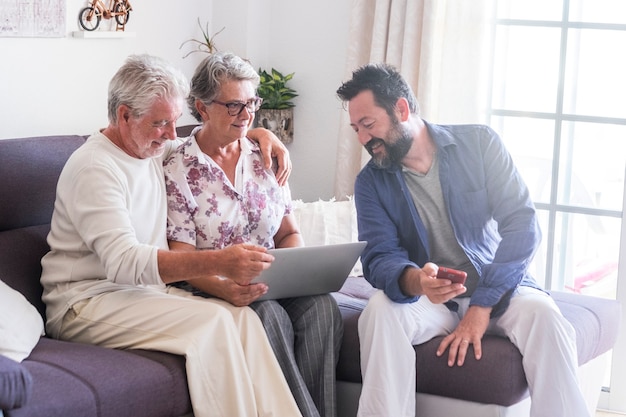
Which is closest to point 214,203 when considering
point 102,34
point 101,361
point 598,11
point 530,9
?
point 101,361

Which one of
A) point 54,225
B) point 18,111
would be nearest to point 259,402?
point 54,225

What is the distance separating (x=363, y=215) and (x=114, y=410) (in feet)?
3.49

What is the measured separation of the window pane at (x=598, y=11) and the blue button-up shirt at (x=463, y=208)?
3.15 ft

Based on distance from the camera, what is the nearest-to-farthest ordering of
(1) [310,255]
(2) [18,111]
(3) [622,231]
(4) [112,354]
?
1. (4) [112,354]
2. (1) [310,255]
3. (2) [18,111]
4. (3) [622,231]

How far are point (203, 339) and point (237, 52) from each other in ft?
6.54

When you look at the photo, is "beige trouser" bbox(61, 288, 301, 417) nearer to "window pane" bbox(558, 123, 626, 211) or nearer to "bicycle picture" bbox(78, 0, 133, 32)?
"bicycle picture" bbox(78, 0, 133, 32)

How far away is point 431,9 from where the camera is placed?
390cm

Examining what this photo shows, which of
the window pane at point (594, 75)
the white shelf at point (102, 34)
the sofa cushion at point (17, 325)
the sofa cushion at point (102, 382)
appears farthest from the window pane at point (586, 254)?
the sofa cushion at point (17, 325)

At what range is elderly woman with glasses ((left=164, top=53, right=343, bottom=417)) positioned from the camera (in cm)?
286

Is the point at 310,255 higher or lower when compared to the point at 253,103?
lower

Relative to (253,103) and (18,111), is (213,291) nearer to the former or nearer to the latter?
(253,103)

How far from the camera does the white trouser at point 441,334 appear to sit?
274 centimetres

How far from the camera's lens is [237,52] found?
14.3 feet

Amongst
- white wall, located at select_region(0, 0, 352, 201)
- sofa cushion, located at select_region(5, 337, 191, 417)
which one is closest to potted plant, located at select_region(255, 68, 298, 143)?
white wall, located at select_region(0, 0, 352, 201)
